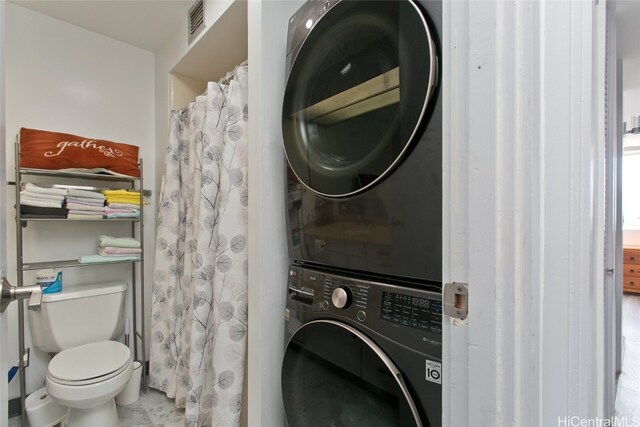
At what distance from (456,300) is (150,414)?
6.45 feet

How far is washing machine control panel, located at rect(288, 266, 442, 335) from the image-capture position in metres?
0.58

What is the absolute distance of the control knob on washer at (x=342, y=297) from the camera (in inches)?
28.6

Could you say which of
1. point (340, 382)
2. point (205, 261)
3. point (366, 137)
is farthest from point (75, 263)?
point (366, 137)

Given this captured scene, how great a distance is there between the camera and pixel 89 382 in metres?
1.27

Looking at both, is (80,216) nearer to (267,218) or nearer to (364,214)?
(267,218)

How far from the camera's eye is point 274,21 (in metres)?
0.99

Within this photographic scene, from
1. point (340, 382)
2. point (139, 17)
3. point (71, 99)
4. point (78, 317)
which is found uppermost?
point (139, 17)

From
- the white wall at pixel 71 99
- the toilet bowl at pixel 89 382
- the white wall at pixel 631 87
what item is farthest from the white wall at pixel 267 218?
the white wall at pixel 631 87

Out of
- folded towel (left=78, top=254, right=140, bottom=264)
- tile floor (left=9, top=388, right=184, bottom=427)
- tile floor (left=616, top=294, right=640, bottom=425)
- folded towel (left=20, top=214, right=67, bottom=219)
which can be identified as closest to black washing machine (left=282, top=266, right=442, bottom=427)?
tile floor (left=9, top=388, right=184, bottom=427)

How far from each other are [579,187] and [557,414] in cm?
31

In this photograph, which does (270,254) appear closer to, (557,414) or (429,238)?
(429,238)

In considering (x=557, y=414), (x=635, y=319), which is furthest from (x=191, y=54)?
(x=635, y=319)

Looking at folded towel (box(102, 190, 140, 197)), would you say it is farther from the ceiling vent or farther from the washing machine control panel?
the washing machine control panel

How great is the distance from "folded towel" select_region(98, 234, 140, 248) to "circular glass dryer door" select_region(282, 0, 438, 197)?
1467 millimetres
